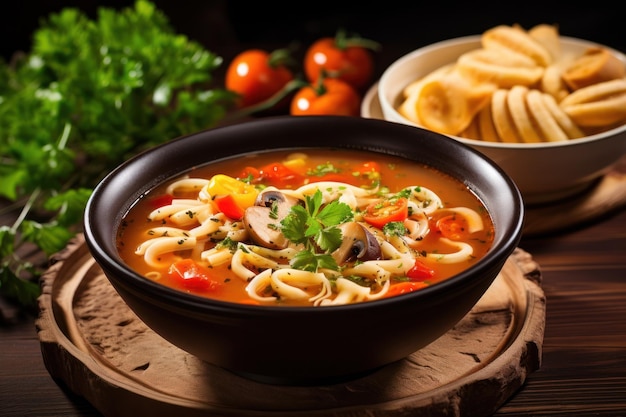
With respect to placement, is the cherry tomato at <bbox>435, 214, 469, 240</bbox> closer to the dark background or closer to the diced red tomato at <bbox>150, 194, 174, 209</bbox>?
the diced red tomato at <bbox>150, 194, 174, 209</bbox>

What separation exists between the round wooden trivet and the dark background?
5.95m

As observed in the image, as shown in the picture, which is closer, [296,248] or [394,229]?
[296,248]

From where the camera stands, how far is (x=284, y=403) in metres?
3.28

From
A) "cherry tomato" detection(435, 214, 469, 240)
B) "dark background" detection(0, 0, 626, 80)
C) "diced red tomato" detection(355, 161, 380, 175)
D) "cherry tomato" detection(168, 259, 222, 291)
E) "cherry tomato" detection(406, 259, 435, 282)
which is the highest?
"cherry tomato" detection(168, 259, 222, 291)

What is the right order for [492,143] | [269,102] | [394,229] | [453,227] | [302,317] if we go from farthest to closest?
[269,102], [492,143], [453,227], [394,229], [302,317]

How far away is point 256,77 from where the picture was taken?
6742mm

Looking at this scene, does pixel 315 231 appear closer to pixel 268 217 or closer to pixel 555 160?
Result: pixel 268 217

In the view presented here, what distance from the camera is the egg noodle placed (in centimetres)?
332

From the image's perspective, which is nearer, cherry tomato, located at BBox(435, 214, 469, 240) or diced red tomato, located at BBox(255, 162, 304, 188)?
cherry tomato, located at BBox(435, 214, 469, 240)

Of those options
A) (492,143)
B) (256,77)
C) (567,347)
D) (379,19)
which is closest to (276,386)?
(567,347)

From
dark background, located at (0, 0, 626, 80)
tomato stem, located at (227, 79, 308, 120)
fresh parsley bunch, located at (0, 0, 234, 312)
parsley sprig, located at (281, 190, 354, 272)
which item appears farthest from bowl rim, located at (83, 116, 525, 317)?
dark background, located at (0, 0, 626, 80)

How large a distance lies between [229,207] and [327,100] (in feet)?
8.37

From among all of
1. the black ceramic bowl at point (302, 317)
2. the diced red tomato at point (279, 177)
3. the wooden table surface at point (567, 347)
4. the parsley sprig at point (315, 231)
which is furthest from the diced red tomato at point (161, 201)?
the wooden table surface at point (567, 347)

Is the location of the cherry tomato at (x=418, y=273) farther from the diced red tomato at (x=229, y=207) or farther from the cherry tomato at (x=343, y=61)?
the cherry tomato at (x=343, y=61)
